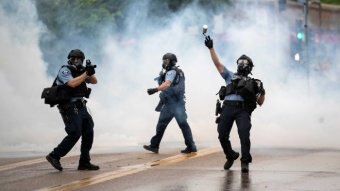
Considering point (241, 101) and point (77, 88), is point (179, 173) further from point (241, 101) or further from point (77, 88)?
point (77, 88)

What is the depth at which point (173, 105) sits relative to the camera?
15.4 meters

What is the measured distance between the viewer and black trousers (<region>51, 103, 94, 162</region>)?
41.6 feet

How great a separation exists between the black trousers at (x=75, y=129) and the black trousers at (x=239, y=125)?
1.73 m

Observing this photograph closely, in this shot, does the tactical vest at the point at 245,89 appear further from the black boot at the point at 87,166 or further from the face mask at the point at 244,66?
the black boot at the point at 87,166

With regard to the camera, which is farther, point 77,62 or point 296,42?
point 296,42

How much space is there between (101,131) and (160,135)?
460 centimetres

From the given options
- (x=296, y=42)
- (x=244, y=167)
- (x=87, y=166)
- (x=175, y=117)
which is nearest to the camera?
(x=244, y=167)

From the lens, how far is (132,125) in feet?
67.2

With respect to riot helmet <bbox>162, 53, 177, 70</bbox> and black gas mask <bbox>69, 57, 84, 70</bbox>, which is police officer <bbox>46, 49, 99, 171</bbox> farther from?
riot helmet <bbox>162, 53, 177, 70</bbox>

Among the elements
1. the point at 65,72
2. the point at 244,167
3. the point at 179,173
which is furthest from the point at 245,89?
the point at 65,72

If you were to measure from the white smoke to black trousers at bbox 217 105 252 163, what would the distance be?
4386 millimetres

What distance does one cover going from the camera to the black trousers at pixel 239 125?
12.4m

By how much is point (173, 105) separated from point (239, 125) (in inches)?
123

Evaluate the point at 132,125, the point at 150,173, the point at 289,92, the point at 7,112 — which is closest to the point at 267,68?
the point at 289,92
